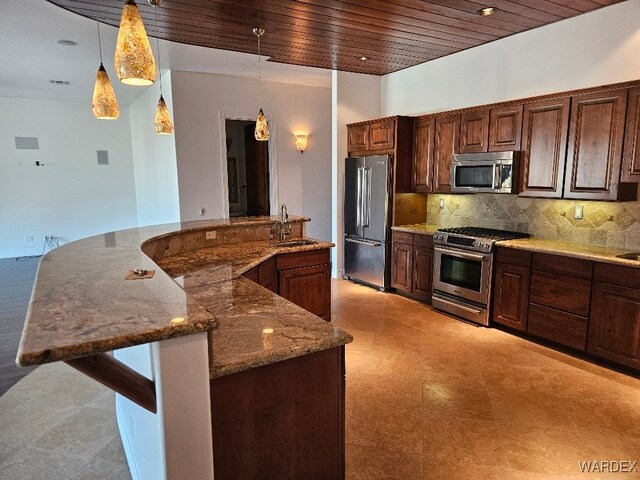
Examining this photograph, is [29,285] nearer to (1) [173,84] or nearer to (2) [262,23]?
(1) [173,84]

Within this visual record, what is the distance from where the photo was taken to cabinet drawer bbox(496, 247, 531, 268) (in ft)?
12.1

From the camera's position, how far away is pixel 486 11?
3463 mm

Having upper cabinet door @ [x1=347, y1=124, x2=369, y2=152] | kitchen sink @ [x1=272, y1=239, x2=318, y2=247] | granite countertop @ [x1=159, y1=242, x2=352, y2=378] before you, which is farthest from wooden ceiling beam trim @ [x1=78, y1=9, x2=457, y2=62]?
granite countertop @ [x1=159, y1=242, x2=352, y2=378]

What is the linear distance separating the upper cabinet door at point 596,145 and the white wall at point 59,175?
778cm

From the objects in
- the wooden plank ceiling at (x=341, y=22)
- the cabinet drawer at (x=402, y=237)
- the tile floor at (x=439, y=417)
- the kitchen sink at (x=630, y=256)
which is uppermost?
the wooden plank ceiling at (x=341, y=22)

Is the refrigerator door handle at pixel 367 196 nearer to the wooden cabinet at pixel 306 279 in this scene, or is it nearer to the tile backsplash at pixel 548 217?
the tile backsplash at pixel 548 217

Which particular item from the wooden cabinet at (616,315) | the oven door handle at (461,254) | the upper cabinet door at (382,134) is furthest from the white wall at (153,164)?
the wooden cabinet at (616,315)

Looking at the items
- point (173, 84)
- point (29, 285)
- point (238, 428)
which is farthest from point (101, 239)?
point (29, 285)

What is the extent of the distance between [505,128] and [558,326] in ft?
6.25

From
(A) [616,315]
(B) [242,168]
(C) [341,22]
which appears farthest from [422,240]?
(B) [242,168]

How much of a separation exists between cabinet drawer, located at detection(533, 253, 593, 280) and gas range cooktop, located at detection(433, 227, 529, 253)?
441 millimetres

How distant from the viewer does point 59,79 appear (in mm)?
5859

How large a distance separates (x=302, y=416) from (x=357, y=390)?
142 centimetres

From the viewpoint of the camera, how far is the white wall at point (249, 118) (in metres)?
5.71
